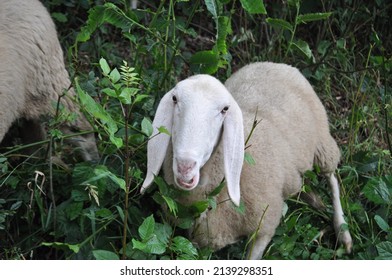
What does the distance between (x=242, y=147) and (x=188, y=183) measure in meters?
0.37

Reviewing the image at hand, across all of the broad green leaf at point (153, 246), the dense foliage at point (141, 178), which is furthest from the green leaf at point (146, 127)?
the broad green leaf at point (153, 246)

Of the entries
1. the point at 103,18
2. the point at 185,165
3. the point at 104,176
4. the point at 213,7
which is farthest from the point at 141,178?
the point at 213,7

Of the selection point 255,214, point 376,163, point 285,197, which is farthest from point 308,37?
point 255,214

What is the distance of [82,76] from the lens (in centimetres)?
499

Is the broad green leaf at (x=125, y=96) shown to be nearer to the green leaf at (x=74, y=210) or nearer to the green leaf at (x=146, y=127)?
the green leaf at (x=146, y=127)

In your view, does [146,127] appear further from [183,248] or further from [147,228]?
[183,248]

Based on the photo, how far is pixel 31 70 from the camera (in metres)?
4.36

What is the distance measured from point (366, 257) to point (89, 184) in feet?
4.78

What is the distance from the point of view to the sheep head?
321 cm

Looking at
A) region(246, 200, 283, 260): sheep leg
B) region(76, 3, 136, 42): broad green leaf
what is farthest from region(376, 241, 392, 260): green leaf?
region(76, 3, 136, 42): broad green leaf

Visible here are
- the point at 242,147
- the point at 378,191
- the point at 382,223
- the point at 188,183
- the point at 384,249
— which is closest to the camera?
the point at 188,183

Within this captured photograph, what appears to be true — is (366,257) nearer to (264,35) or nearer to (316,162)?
(316,162)

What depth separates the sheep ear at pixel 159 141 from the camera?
3455mm

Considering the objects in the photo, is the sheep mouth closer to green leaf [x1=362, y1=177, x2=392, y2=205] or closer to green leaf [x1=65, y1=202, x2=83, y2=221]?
green leaf [x1=65, y1=202, x2=83, y2=221]
